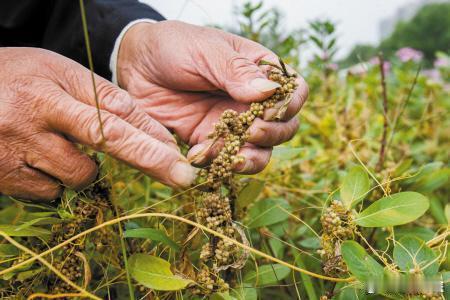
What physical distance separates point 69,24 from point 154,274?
104 centimetres

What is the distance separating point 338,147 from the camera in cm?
157

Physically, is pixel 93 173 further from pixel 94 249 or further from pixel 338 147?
pixel 338 147

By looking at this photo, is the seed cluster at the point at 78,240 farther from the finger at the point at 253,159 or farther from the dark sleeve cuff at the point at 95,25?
the dark sleeve cuff at the point at 95,25

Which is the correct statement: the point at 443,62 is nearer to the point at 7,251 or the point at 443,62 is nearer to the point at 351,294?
the point at 351,294

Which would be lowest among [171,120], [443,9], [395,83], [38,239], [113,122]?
[443,9]

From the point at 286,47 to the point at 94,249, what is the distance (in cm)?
115

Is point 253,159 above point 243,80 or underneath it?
underneath

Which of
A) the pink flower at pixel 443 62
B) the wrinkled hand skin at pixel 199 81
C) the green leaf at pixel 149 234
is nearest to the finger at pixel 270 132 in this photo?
the wrinkled hand skin at pixel 199 81

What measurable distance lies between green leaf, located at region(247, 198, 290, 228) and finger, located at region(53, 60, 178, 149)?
0.22 m

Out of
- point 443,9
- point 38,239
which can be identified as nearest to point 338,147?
point 38,239

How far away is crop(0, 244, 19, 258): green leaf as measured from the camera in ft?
2.55

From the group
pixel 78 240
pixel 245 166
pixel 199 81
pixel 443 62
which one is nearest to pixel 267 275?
pixel 245 166

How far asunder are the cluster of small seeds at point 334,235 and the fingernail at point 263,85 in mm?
220

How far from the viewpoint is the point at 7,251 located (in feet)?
2.58
